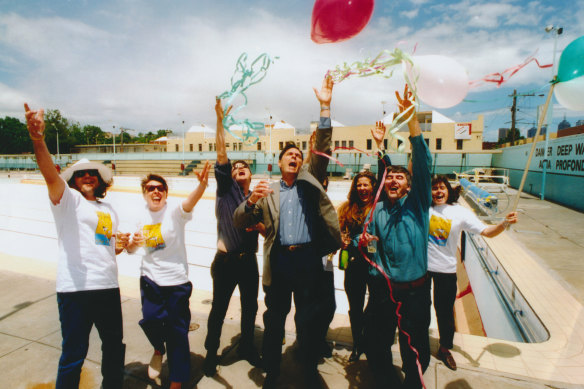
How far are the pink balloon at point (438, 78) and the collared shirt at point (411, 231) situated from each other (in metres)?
0.39

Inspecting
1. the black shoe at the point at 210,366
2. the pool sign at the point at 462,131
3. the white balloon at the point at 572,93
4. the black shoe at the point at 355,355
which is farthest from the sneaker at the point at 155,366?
the pool sign at the point at 462,131

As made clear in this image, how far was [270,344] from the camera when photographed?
209 cm

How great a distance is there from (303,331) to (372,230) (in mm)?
817

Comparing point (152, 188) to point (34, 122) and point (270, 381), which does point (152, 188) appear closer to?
point (34, 122)

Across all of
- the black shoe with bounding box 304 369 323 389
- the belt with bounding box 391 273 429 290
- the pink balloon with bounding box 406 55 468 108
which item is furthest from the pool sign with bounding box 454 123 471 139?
the black shoe with bounding box 304 369 323 389

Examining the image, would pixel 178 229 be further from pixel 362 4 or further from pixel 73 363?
pixel 362 4

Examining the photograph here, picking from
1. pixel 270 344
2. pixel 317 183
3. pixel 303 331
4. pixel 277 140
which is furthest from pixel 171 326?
pixel 277 140

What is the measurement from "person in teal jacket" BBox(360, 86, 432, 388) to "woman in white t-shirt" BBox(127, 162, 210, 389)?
1264 mm

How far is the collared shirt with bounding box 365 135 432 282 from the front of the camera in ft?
6.26

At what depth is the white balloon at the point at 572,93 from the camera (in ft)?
6.66

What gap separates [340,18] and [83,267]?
2.24m

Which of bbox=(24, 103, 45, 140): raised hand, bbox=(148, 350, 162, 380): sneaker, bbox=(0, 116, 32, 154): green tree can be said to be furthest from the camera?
bbox=(0, 116, 32, 154): green tree

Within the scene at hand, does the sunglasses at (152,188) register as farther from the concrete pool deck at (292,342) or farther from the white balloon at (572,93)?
the white balloon at (572,93)

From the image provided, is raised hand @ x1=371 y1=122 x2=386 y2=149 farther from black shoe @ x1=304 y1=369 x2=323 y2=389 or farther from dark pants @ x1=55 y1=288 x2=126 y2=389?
dark pants @ x1=55 y1=288 x2=126 y2=389
